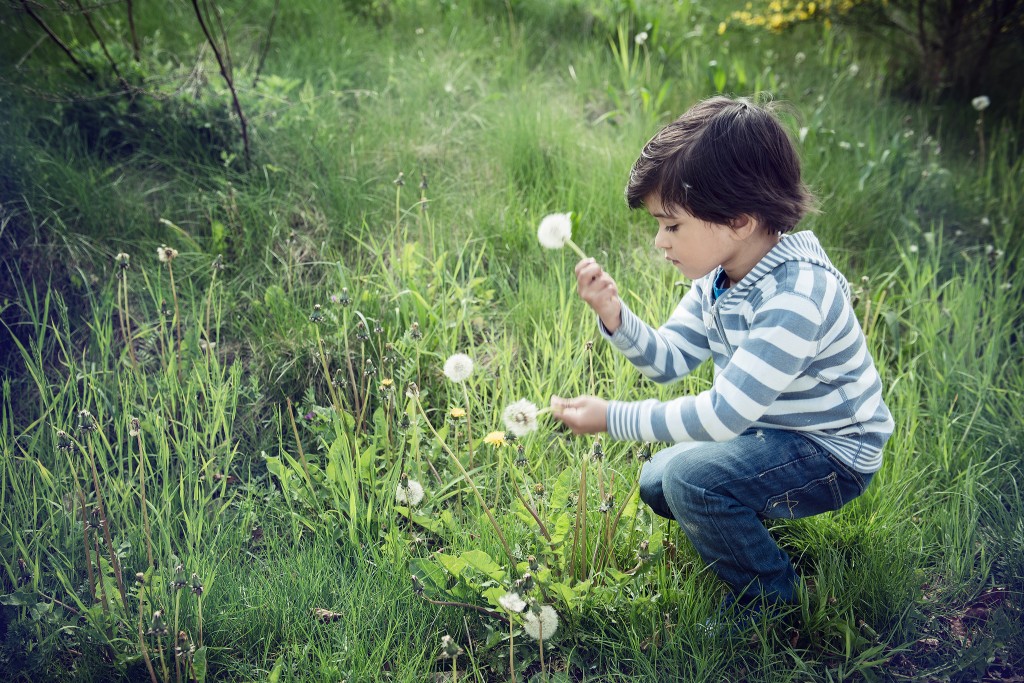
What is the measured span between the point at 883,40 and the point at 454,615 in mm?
4077

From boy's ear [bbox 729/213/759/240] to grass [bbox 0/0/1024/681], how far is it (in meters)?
0.58

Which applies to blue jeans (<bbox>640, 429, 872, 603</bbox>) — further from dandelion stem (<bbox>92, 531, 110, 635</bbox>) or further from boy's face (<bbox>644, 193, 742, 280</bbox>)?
dandelion stem (<bbox>92, 531, 110, 635</bbox>)

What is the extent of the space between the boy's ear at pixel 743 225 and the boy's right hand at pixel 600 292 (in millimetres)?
291

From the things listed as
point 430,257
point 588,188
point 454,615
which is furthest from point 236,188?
point 454,615

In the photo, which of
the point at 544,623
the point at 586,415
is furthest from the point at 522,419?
the point at 544,623

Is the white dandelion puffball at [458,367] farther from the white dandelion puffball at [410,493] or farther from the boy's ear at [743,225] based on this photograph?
the boy's ear at [743,225]

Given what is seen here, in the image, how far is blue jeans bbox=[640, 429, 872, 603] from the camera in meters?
1.86

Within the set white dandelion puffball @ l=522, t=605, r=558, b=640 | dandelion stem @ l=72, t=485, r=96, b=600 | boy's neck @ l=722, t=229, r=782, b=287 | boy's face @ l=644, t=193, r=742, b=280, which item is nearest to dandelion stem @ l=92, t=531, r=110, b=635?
dandelion stem @ l=72, t=485, r=96, b=600

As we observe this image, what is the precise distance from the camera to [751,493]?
6.14 feet

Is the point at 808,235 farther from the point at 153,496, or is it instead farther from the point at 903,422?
the point at 153,496

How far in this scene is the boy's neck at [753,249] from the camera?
190 cm

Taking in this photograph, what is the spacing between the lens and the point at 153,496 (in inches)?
85.3

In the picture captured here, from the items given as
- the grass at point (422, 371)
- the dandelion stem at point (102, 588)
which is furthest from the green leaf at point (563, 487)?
the dandelion stem at point (102, 588)

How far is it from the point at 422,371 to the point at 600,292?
2.62 ft
